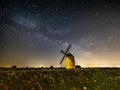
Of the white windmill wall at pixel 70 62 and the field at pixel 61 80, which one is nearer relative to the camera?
the field at pixel 61 80

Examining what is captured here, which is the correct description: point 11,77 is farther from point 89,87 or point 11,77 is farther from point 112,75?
point 112,75

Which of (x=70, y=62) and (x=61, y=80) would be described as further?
(x=70, y=62)

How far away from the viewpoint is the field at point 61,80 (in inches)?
1395

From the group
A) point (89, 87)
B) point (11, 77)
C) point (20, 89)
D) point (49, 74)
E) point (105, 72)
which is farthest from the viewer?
point (105, 72)

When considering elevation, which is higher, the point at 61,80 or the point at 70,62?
the point at 70,62

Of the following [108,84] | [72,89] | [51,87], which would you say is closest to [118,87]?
[108,84]

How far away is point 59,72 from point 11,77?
8315mm

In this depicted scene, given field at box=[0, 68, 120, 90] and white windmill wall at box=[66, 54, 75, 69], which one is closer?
field at box=[0, 68, 120, 90]

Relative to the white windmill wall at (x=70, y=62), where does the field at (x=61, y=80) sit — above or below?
below

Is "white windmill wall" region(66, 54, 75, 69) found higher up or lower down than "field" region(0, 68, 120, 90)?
higher up

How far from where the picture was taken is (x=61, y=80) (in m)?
38.8

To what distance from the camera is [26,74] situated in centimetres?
4103

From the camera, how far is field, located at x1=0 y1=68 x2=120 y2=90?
35.4 m

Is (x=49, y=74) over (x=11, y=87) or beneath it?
over
